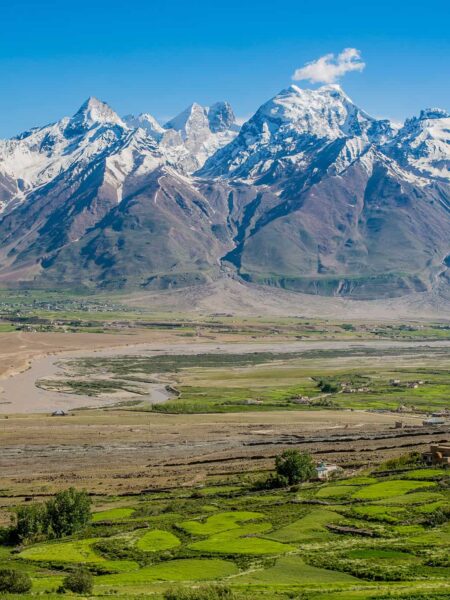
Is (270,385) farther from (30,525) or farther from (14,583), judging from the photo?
(14,583)

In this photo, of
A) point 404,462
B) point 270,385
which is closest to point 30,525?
point 404,462

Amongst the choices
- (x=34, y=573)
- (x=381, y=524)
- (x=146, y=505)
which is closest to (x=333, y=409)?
(x=146, y=505)

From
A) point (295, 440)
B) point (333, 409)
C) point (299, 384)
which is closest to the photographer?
point (295, 440)

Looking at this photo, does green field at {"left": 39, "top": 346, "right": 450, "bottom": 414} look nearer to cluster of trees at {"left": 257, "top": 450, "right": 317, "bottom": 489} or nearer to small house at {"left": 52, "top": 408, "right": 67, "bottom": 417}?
small house at {"left": 52, "top": 408, "right": 67, "bottom": 417}

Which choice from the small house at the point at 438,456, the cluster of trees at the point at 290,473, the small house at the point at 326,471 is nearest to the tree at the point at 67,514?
the cluster of trees at the point at 290,473

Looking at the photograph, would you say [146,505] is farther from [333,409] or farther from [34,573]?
[333,409]
